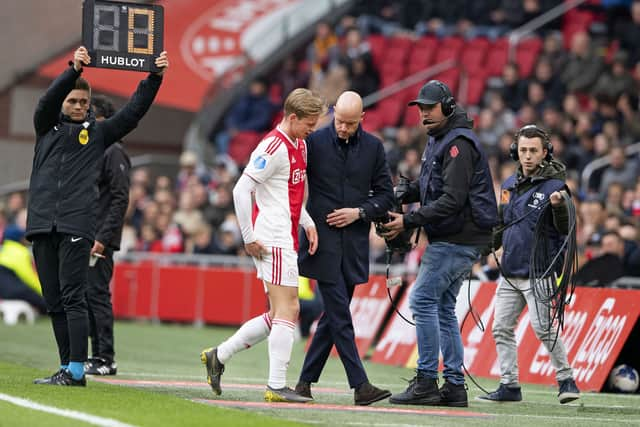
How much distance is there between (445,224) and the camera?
371 inches

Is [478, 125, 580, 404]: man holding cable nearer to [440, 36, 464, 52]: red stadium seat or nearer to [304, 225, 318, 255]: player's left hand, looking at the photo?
[304, 225, 318, 255]: player's left hand

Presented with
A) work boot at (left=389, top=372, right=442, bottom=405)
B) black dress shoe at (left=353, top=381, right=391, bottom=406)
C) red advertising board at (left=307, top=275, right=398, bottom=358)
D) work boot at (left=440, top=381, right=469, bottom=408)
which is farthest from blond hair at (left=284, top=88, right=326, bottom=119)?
red advertising board at (left=307, top=275, right=398, bottom=358)

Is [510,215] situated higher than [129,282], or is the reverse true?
[510,215]

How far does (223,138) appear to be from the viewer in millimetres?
27406

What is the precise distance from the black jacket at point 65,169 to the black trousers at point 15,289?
35.4ft

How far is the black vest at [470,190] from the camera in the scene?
943 cm

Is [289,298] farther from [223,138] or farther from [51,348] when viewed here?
[223,138]

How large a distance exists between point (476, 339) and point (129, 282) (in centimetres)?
934

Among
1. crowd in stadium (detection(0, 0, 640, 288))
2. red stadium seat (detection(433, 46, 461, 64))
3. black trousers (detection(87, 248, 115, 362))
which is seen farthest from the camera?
red stadium seat (detection(433, 46, 461, 64))

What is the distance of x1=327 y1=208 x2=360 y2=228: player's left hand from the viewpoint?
9.14 metres

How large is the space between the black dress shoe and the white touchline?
2.12 meters

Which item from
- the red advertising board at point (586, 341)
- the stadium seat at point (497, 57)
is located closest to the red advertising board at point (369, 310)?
the red advertising board at point (586, 341)

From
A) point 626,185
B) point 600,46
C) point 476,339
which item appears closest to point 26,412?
point 476,339

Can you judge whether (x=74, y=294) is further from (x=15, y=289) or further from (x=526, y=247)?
(x=15, y=289)
